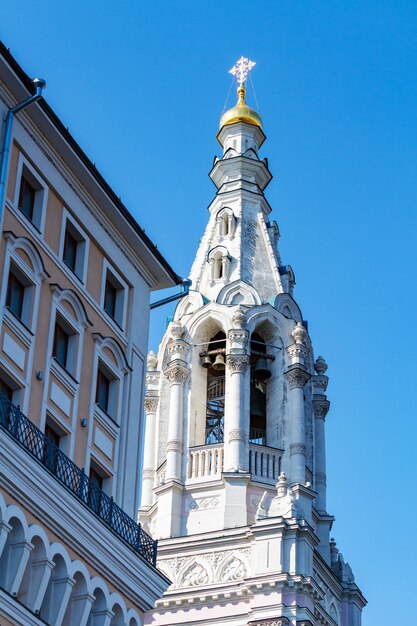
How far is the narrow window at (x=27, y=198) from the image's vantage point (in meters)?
29.6

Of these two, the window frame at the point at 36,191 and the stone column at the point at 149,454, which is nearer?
the window frame at the point at 36,191

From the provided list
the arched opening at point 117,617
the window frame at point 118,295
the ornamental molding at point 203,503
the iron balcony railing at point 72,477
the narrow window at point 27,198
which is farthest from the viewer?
the ornamental molding at point 203,503

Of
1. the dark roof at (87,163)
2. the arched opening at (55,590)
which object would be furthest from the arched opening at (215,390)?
the arched opening at (55,590)

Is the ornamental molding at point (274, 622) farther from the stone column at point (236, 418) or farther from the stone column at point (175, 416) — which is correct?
the stone column at point (175, 416)

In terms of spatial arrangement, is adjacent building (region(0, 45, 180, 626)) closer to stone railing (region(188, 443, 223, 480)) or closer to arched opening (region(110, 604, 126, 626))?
arched opening (region(110, 604, 126, 626))

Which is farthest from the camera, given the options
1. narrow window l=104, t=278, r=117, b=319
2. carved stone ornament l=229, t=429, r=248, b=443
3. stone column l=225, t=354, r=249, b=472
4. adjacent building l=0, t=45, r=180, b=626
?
carved stone ornament l=229, t=429, r=248, b=443

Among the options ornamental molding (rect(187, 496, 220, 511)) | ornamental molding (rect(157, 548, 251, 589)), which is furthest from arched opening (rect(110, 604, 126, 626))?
ornamental molding (rect(187, 496, 220, 511))

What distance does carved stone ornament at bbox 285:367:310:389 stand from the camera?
168 ft

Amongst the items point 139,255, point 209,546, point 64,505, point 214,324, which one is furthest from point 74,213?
point 214,324

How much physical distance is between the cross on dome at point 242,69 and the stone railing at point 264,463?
741 inches

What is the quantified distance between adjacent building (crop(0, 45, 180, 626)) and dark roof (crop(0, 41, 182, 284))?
36 mm

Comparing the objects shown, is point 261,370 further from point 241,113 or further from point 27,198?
point 27,198

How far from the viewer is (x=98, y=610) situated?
2823cm

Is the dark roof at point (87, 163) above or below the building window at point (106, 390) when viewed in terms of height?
above
